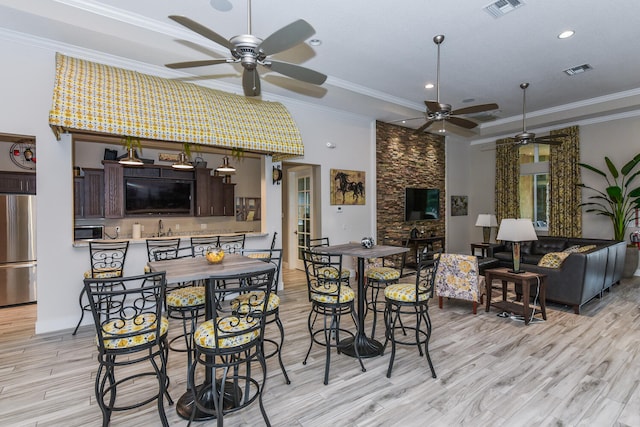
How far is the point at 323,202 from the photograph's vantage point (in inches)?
260

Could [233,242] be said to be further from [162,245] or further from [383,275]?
[383,275]

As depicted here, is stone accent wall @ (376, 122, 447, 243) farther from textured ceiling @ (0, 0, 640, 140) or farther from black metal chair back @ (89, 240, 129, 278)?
black metal chair back @ (89, 240, 129, 278)

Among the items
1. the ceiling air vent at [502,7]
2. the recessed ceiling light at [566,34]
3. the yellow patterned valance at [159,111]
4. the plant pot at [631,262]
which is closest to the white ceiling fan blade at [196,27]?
the yellow patterned valance at [159,111]

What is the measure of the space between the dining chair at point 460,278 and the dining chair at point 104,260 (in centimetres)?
434

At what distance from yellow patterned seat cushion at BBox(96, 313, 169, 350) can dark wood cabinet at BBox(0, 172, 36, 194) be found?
4.77 metres

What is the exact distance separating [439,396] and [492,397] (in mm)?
417

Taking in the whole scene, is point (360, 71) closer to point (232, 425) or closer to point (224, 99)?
point (224, 99)

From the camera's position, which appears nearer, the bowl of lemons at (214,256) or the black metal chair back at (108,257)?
the bowl of lemons at (214,256)

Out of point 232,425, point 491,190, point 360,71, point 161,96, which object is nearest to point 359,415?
point 232,425

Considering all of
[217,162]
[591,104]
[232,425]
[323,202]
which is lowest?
[232,425]

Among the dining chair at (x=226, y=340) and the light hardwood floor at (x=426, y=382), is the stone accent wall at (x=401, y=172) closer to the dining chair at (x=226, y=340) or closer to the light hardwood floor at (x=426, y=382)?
the light hardwood floor at (x=426, y=382)

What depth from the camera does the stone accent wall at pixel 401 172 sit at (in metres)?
7.53

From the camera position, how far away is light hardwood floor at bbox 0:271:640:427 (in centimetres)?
240

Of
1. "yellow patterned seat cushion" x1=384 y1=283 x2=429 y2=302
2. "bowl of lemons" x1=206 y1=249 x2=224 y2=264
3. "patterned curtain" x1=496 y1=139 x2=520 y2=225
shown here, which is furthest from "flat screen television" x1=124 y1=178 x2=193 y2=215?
"patterned curtain" x1=496 y1=139 x2=520 y2=225
